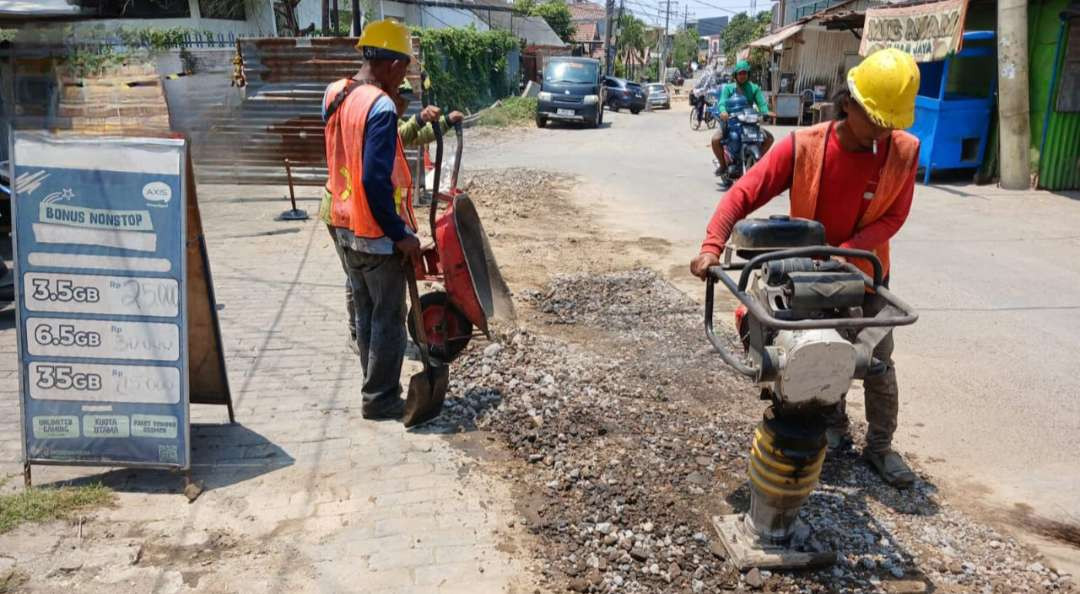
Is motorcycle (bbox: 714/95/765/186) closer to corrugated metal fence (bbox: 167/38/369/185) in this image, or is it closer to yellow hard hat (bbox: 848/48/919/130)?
corrugated metal fence (bbox: 167/38/369/185)

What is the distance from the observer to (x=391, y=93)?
3986mm

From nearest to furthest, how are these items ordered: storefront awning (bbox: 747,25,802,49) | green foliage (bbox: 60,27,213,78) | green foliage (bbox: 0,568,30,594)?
green foliage (bbox: 0,568,30,594)
green foliage (bbox: 60,27,213,78)
storefront awning (bbox: 747,25,802,49)

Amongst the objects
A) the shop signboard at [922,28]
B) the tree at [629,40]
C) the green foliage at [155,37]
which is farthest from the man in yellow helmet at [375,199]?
the tree at [629,40]

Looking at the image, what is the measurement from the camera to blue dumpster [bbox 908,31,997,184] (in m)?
11.5

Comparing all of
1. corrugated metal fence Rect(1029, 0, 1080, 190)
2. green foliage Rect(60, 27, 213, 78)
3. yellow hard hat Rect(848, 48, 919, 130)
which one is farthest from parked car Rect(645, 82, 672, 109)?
yellow hard hat Rect(848, 48, 919, 130)

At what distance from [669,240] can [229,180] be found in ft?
22.1

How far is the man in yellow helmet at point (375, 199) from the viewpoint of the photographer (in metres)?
3.67

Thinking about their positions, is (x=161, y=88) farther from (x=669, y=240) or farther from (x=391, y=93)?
(x=391, y=93)

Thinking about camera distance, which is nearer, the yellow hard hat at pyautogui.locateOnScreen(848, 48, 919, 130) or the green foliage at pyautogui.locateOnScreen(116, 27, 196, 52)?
the yellow hard hat at pyautogui.locateOnScreen(848, 48, 919, 130)

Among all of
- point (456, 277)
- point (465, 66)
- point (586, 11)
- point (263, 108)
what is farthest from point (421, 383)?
point (586, 11)

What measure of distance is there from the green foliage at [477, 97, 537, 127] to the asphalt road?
11.4m

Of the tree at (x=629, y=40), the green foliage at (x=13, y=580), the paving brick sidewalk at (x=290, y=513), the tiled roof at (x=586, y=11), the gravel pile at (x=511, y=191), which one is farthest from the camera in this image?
the tiled roof at (x=586, y=11)

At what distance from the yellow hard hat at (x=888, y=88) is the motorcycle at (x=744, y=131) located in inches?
343

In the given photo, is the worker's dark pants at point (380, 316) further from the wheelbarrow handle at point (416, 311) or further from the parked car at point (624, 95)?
the parked car at point (624, 95)
